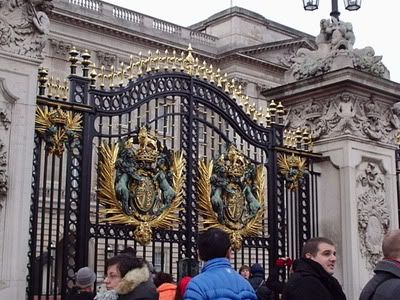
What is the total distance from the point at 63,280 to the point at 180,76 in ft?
10.7

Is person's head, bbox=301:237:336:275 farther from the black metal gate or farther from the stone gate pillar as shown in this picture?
the stone gate pillar

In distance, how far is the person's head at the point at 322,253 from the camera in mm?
4598

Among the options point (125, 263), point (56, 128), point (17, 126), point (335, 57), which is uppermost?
point (335, 57)

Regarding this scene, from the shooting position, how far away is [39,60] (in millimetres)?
7727

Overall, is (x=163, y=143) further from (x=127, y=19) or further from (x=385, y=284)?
(x=127, y=19)

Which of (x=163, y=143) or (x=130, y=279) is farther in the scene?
(x=163, y=143)

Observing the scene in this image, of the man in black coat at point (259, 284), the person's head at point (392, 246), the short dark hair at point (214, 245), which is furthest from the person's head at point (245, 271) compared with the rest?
the person's head at point (392, 246)

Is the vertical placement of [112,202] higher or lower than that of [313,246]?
→ higher

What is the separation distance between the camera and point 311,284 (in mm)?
4406

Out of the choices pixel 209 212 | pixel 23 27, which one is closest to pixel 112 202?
pixel 209 212

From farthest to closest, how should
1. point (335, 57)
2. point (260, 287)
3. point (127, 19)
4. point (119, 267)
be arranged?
point (127, 19), point (335, 57), point (260, 287), point (119, 267)

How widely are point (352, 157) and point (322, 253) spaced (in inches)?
262

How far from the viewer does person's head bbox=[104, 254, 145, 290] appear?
15.5ft

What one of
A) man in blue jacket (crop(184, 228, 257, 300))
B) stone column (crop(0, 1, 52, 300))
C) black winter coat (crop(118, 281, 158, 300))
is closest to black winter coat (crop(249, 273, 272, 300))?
stone column (crop(0, 1, 52, 300))
